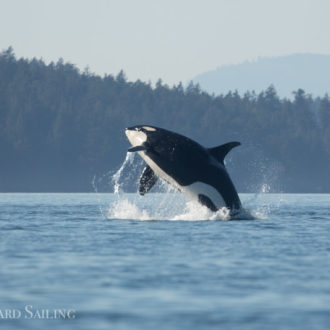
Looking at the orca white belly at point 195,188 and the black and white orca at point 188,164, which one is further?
the orca white belly at point 195,188

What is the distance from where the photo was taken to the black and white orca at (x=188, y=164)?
32.4 meters

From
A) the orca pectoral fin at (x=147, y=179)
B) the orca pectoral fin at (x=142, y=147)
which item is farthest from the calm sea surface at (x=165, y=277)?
the orca pectoral fin at (x=142, y=147)

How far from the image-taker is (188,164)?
1277 inches

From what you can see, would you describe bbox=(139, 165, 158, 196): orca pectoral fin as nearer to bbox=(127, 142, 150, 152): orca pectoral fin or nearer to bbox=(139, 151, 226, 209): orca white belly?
bbox=(139, 151, 226, 209): orca white belly

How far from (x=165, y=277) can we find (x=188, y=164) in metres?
12.1

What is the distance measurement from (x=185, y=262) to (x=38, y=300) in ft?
17.1

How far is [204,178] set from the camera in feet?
107

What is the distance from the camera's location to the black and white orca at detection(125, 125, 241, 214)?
1277 inches

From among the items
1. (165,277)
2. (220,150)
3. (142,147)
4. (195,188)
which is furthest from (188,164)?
(165,277)

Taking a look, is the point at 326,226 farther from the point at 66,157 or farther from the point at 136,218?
the point at 66,157

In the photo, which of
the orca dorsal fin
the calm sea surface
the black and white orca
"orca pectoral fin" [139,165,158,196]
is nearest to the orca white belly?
the black and white orca

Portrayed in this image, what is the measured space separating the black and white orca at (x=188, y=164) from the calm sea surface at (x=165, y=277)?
4.24 ft

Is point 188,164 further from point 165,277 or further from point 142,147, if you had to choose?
point 165,277

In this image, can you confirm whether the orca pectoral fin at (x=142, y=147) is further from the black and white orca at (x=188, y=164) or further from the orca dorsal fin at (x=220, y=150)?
the orca dorsal fin at (x=220, y=150)
